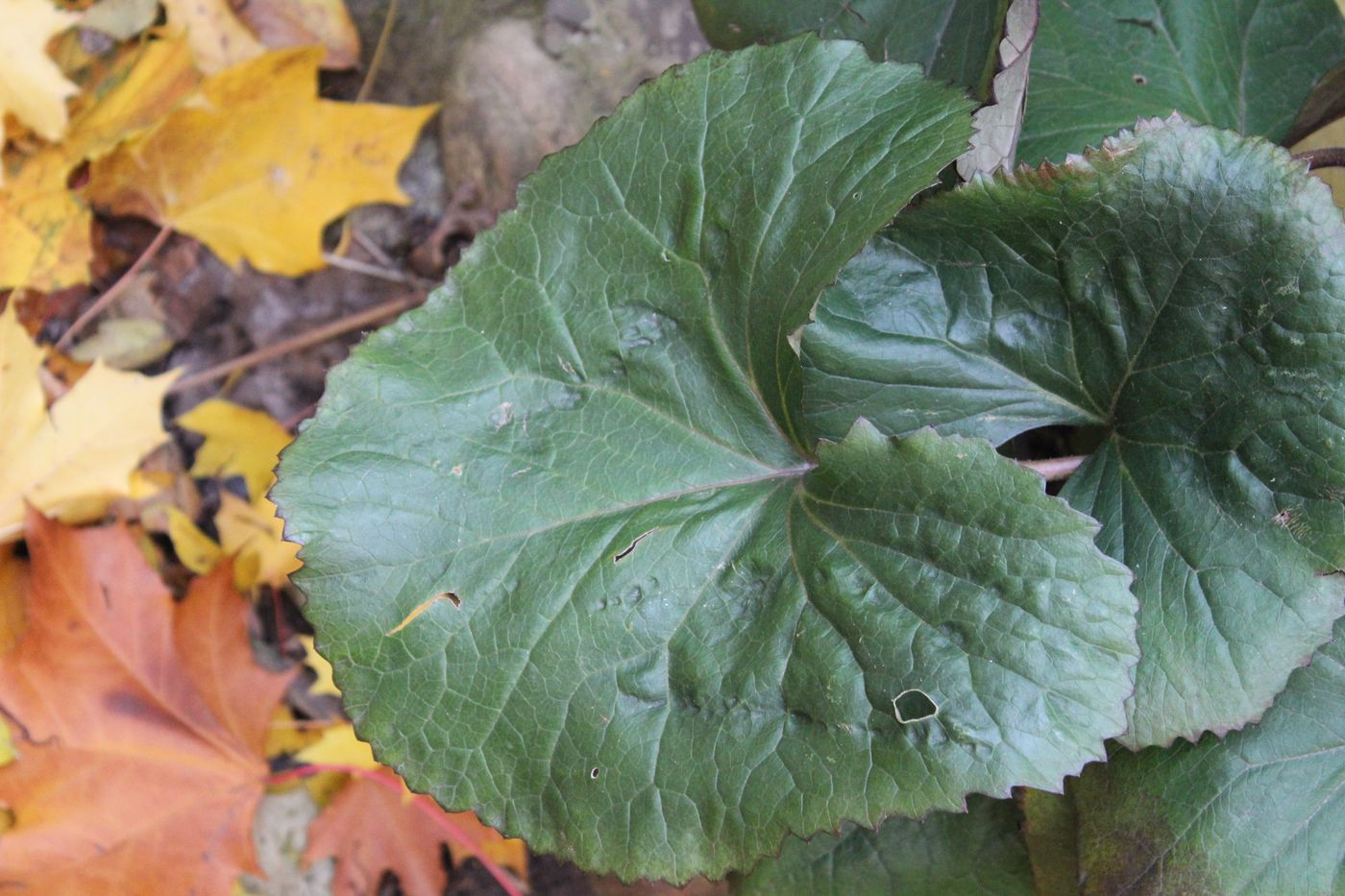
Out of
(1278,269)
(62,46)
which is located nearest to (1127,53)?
(1278,269)

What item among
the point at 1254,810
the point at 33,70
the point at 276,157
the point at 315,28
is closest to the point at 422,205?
the point at 276,157

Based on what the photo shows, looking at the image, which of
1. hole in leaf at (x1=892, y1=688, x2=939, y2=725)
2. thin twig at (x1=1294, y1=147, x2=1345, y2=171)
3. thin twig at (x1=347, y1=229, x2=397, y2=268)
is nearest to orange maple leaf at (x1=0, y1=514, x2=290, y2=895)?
Result: thin twig at (x1=347, y1=229, x2=397, y2=268)

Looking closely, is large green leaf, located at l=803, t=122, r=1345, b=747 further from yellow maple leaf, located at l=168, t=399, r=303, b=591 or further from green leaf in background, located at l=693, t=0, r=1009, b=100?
yellow maple leaf, located at l=168, t=399, r=303, b=591

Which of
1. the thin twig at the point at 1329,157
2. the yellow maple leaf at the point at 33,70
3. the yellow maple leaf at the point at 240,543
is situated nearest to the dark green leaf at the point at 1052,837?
the thin twig at the point at 1329,157

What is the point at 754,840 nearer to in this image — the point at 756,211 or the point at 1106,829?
the point at 1106,829

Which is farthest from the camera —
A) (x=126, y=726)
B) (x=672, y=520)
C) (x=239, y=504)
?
(x=239, y=504)

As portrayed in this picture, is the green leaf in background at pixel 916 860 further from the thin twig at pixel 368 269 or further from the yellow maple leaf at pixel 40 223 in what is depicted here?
the yellow maple leaf at pixel 40 223

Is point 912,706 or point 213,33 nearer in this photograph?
point 912,706

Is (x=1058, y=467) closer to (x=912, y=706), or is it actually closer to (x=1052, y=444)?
(x=1052, y=444)
